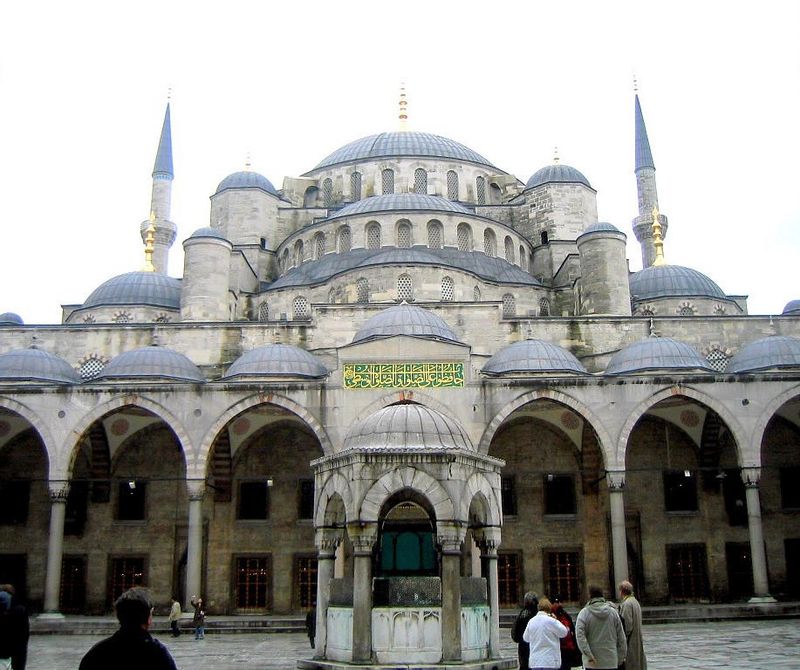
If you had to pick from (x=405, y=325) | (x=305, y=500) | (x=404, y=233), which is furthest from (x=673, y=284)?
(x=305, y=500)

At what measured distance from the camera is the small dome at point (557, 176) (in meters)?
29.9

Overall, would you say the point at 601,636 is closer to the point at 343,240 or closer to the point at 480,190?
the point at 343,240

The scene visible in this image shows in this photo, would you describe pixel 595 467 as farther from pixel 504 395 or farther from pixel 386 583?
pixel 386 583

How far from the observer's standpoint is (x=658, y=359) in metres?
19.6

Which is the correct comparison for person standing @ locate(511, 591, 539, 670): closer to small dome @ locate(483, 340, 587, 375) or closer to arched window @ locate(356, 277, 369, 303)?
small dome @ locate(483, 340, 587, 375)

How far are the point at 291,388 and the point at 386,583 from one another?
9733mm

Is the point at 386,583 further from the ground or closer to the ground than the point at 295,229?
closer to the ground

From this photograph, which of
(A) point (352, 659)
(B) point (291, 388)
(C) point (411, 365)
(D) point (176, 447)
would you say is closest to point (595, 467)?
(C) point (411, 365)

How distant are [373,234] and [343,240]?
97 cm

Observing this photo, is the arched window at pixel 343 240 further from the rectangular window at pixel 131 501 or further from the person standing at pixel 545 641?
the person standing at pixel 545 641

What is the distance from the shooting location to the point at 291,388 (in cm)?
1869

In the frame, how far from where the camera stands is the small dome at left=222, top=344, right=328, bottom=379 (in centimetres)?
1967

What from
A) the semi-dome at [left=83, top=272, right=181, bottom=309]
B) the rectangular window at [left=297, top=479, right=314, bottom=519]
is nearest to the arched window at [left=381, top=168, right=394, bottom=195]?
the semi-dome at [left=83, top=272, right=181, bottom=309]

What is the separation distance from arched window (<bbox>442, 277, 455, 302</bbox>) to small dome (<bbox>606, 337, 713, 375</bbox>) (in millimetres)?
4978
